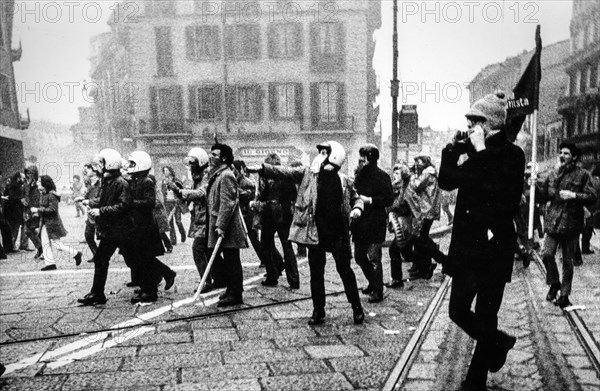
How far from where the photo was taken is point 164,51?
19453mm


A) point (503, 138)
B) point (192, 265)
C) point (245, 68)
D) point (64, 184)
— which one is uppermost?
point (245, 68)

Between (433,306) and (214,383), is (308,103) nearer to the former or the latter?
(433,306)

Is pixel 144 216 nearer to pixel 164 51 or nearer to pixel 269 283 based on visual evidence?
pixel 269 283

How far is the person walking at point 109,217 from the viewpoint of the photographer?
5578 mm

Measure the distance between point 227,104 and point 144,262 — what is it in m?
14.9

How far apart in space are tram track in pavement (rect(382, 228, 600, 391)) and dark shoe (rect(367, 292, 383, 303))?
0.61 metres

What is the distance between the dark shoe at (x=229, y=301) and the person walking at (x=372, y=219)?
142 centimetres

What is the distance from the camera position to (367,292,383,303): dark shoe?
5.57 metres

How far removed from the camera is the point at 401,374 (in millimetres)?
3441

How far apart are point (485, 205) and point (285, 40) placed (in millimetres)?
17093

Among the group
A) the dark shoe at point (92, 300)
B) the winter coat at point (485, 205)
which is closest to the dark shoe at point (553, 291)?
the winter coat at point (485, 205)

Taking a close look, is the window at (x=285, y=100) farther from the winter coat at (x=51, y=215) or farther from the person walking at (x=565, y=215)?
the person walking at (x=565, y=215)

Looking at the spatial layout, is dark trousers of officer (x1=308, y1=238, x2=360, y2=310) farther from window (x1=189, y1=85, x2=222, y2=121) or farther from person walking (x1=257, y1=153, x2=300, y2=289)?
window (x1=189, y1=85, x2=222, y2=121)

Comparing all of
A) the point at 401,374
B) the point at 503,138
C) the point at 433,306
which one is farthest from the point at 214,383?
the point at 433,306
